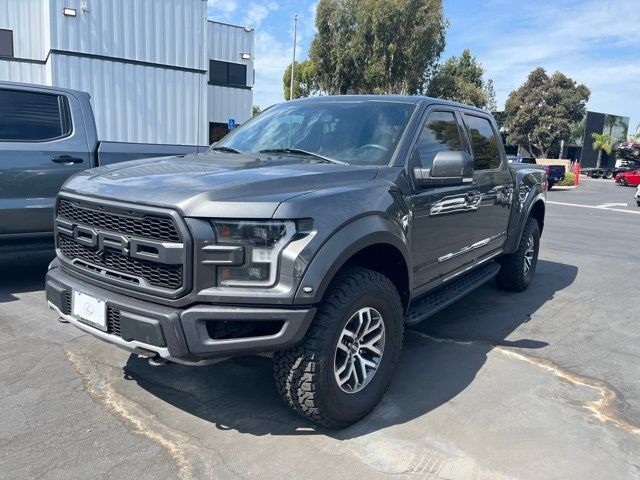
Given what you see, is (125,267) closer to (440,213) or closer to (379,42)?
(440,213)

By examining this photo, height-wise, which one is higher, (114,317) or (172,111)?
(172,111)

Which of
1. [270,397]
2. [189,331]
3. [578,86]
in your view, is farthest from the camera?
[578,86]

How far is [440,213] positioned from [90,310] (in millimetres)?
2357

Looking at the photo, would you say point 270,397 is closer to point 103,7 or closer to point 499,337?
point 499,337

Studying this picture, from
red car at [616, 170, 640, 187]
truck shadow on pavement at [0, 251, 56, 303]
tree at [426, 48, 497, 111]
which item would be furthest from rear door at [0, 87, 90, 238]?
red car at [616, 170, 640, 187]

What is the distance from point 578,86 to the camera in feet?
137

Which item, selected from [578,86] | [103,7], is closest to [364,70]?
[103,7]

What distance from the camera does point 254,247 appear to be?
8.32 ft

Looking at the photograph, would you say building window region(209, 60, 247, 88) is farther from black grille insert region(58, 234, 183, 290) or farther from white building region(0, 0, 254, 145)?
black grille insert region(58, 234, 183, 290)

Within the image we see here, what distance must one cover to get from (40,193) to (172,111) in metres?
13.8

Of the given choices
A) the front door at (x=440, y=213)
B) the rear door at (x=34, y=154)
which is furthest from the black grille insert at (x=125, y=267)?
the rear door at (x=34, y=154)

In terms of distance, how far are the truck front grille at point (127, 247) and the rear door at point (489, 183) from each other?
282 cm

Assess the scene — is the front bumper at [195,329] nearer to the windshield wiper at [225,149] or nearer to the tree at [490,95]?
the windshield wiper at [225,149]

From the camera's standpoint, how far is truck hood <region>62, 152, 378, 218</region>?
251cm
